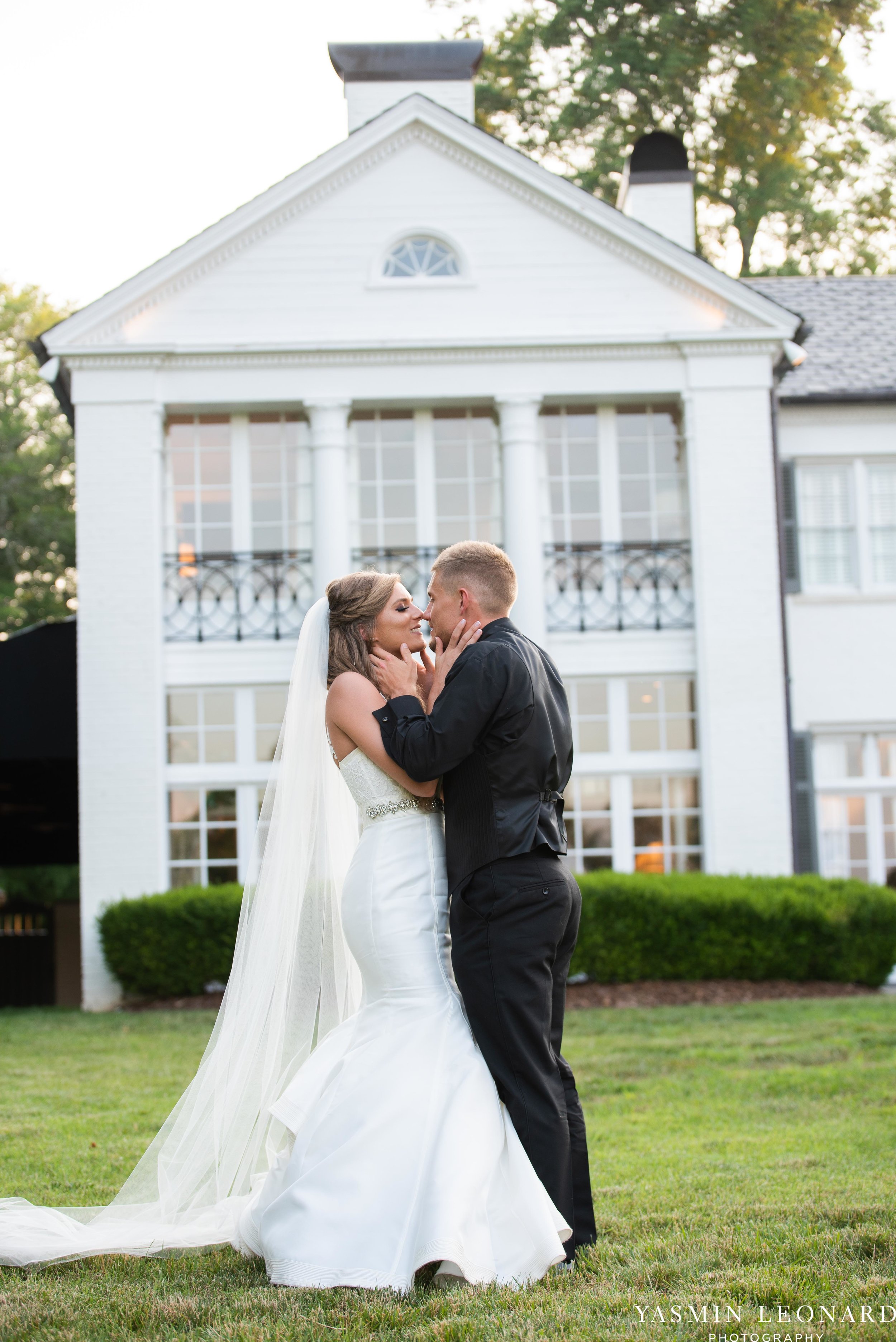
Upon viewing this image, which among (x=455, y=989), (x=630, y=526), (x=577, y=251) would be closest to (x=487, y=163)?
(x=577, y=251)

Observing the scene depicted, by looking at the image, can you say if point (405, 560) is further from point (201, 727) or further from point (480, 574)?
point (480, 574)

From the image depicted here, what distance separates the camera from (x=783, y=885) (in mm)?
13516

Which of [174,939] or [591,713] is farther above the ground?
[591,713]

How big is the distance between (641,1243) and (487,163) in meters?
12.9

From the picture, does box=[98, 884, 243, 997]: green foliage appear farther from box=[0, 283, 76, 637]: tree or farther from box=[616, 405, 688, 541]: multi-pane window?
box=[0, 283, 76, 637]: tree

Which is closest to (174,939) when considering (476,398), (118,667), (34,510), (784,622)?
(118,667)

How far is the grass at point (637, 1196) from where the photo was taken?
→ 11.5ft

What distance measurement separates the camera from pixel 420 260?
588 inches

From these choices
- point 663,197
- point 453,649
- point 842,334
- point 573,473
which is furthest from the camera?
point 842,334

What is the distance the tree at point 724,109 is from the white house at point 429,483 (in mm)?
11035

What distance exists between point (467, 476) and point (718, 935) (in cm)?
581

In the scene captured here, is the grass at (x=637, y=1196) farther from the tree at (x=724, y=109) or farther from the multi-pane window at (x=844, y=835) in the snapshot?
the tree at (x=724, y=109)

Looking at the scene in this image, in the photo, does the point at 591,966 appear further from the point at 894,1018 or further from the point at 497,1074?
the point at 497,1074

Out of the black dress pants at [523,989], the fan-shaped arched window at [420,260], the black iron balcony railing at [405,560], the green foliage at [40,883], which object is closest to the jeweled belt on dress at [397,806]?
the black dress pants at [523,989]
